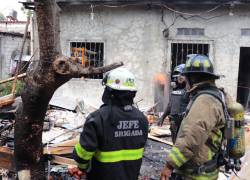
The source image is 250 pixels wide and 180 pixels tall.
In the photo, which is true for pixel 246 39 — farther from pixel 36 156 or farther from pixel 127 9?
pixel 36 156

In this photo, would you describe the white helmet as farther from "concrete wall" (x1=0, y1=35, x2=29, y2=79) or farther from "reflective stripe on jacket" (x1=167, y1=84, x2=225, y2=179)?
"concrete wall" (x1=0, y1=35, x2=29, y2=79)

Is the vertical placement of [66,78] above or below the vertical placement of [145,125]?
above

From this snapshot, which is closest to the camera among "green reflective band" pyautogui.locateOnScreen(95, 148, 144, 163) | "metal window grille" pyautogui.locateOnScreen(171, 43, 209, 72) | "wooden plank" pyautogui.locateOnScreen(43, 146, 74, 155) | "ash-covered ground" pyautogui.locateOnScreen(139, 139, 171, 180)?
"green reflective band" pyautogui.locateOnScreen(95, 148, 144, 163)

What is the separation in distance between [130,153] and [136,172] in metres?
0.22

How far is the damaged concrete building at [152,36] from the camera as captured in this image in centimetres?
998

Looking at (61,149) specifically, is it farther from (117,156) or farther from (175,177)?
(117,156)

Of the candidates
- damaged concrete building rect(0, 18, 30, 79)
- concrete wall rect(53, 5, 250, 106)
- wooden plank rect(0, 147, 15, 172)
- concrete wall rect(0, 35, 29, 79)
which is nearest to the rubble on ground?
wooden plank rect(0, 147, 15, 172)

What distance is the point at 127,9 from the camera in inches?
411

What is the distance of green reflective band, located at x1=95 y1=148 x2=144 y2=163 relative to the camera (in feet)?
9.62

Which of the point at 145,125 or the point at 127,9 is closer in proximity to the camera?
the point at 145,125

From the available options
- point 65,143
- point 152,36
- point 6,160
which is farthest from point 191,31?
point 6,160

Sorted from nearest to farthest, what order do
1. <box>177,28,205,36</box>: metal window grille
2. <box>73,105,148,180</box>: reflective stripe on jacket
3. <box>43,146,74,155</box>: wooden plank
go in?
<box>73,105,148,180</box>: reflective stripe on jacket < <box>43,146,74,155</box>: wooden plank < <box>177,28,205,36</box>: metal window grille

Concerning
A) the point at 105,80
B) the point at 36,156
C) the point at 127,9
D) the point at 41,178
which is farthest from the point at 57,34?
the point at 127,9

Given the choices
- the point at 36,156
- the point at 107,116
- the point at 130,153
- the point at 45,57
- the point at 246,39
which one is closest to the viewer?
the point at 107,116
